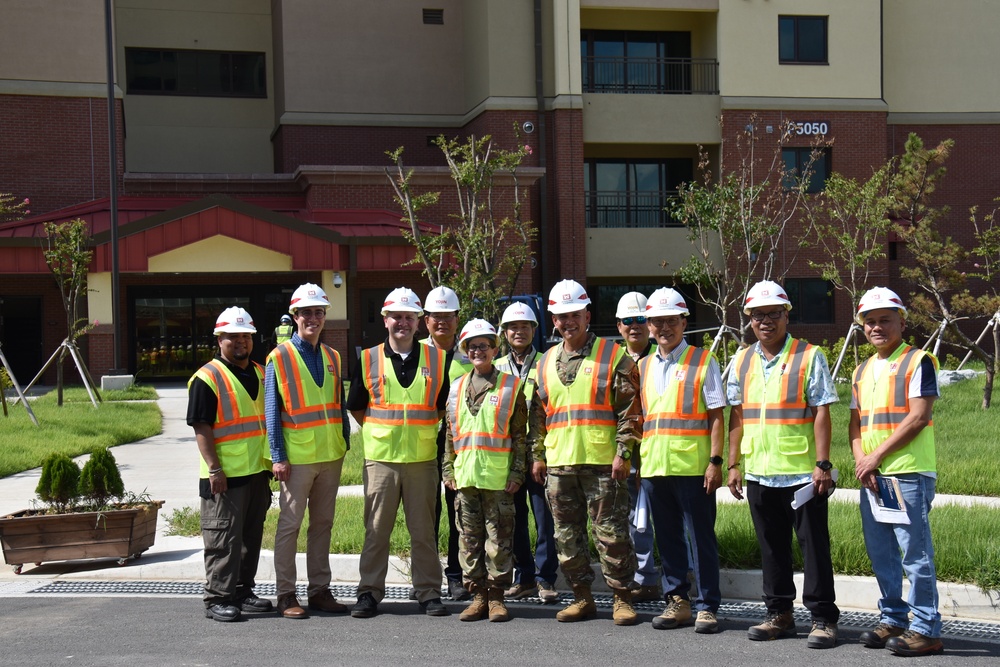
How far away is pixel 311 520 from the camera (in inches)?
303

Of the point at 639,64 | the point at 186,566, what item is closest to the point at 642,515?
the point at 186,566

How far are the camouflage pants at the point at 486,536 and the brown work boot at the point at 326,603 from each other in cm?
94

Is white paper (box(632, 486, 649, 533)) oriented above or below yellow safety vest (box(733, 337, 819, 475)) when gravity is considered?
below

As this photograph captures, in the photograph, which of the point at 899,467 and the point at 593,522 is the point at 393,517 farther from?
the point at 899,467

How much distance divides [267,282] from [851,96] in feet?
57.3

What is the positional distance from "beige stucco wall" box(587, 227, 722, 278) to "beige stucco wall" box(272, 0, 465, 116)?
6273 mm

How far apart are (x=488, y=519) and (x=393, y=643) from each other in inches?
41.8

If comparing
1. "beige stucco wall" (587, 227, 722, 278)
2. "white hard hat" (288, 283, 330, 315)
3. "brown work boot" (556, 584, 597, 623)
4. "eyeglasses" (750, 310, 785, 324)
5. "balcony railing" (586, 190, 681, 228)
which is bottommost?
"brown work boot" (556, 584, 597, 623)

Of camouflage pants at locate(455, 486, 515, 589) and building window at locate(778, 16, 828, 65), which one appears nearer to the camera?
camouflage pants at locate(455, 486, 515, 589)

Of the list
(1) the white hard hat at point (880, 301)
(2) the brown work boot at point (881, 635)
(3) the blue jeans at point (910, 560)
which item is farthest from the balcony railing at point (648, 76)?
(2) the brown work boot at point (881, 635)

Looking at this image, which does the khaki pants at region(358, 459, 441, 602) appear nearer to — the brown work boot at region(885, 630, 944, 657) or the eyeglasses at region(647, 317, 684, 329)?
the eyeglasses at region(647, 317, 684, 329)

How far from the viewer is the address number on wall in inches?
1215

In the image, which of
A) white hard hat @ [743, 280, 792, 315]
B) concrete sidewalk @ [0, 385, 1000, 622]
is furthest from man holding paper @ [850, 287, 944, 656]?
concrete sidewalk @ [0, 385, 1000, 622]

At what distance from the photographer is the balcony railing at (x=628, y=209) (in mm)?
32406
